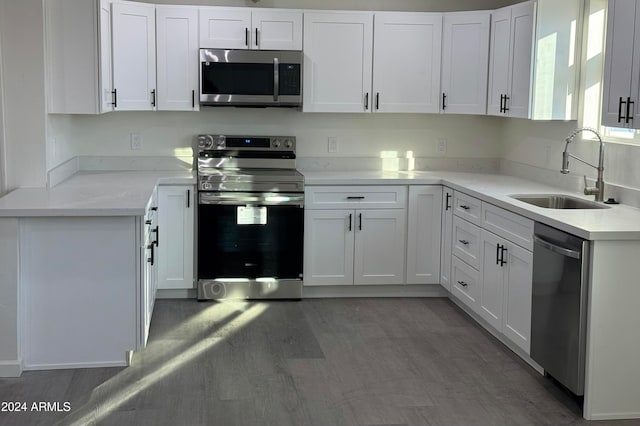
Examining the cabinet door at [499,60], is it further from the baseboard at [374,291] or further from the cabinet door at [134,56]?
the cabinet door at [134,56]

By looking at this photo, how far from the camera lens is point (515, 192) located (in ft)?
17.0

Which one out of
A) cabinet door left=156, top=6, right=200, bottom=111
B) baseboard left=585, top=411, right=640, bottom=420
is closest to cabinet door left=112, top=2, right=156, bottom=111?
cabinet door left=156, top=6, right=200, bottom=111

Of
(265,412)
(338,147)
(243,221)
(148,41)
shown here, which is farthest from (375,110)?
(265,412)

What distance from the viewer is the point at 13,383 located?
411 centimetres

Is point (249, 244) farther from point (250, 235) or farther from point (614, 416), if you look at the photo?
point (614, 416)

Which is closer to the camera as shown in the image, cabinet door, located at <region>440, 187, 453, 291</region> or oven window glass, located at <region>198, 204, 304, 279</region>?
oven window glass, located at <region>198, 204, 304, 279</region>

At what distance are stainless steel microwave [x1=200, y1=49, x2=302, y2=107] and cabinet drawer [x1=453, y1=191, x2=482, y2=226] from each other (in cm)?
141

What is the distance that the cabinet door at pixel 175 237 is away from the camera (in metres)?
5.77

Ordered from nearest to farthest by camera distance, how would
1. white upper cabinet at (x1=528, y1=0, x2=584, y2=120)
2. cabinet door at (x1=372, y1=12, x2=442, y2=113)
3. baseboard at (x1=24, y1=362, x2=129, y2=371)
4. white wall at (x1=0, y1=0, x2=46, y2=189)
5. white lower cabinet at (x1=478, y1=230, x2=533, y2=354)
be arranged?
baseboard at (x1=24, y1=362, x2=129, y2=371)
white lower cabinet at (x1=478, y1=230, x2=533, y2=354)
white wall at (x1=0, y1=0, x2=46, y2=189)
white upper cabinet at (x1=528, y1=0, x2=584, y2=120)
cabinet door at (x1=372, y1=12, x2=442, y2=113)

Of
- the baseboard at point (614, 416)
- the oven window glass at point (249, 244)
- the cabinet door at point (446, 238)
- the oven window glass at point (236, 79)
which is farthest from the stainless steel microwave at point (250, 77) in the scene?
the baseboard at point (614, 416)

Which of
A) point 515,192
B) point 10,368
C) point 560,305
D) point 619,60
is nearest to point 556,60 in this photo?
point 515,192

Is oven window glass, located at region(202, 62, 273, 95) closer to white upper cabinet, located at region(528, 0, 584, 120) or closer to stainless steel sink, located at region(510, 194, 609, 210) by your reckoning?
white upper cabinet, located at region(528, 0, 584, 120)

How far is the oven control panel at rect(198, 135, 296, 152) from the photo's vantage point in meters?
6.27

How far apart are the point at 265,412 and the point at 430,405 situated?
0.82 metres
